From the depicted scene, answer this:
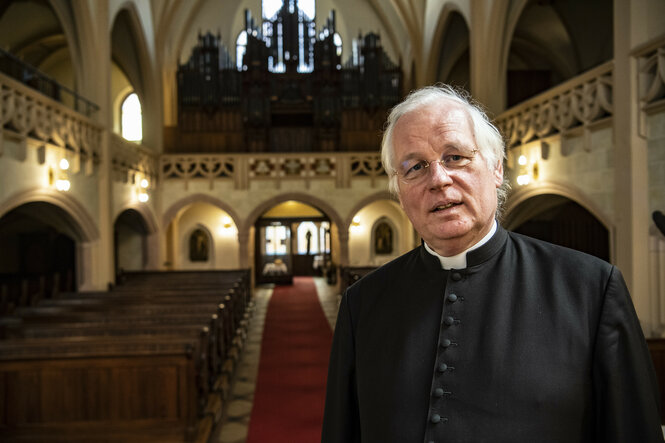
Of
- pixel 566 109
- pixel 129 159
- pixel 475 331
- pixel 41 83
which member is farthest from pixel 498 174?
pixel 41 83

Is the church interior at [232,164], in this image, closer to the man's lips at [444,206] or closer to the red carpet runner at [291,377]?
the red carpet runner at [291,377]

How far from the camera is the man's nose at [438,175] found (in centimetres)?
123

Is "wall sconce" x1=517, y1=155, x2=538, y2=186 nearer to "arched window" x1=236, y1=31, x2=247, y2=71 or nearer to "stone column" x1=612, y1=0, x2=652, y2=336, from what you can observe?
"stone column" x1=612, y1=0, x2=652, y2=336

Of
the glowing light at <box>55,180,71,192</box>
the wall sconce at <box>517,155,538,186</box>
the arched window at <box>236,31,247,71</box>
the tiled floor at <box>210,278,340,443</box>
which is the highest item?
the arched window at <box>236,31,247,71</box>

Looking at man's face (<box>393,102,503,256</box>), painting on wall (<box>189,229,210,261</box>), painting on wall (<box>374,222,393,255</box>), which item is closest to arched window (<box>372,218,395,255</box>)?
painting on wall (<box>374,222,393,255</box>)

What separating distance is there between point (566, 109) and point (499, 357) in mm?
7150

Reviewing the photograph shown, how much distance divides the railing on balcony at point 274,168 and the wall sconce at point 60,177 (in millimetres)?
6015

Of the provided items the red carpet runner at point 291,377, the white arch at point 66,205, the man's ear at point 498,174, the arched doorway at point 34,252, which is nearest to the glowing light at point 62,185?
the white arch at point 66,205

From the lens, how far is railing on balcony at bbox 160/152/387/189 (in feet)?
47.3

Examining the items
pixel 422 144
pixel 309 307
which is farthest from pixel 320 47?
pixel 422 144

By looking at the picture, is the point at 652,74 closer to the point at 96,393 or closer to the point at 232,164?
the point at 96,393

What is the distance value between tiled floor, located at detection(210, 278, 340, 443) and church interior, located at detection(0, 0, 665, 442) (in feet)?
0.23

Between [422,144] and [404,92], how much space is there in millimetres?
15594

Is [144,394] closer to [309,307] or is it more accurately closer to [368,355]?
[368,355]
